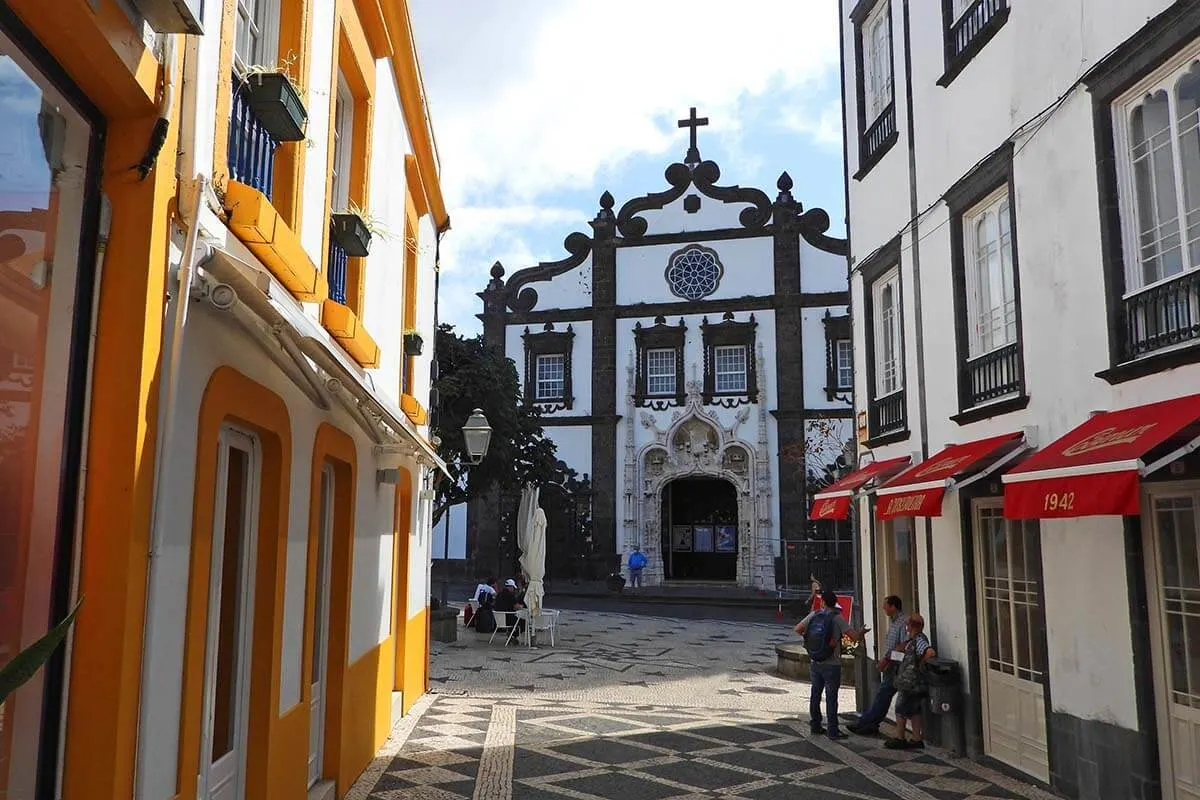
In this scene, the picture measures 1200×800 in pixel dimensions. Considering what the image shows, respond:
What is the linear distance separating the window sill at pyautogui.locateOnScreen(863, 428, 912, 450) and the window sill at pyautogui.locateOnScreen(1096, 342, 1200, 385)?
3.64 metres

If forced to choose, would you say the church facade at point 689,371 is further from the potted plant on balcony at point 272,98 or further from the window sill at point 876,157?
the potted plant on balcony at point 272,98

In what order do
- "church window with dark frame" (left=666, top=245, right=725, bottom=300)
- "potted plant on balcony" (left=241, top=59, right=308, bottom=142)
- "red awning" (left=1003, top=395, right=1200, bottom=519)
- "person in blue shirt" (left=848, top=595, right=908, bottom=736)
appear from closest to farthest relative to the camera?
"potted plant on balcony" (left=241, top=59, right=308, bottom=142)
"red awning" (left=1003, top=395, right=1200, bottom=519)
"person in blue shirt" (left=848, top=595, right=908, bottom=736)
"church window with dark frame" (left=666, top=245, right=725, bottom=300)

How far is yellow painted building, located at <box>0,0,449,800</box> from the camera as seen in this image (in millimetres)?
2719

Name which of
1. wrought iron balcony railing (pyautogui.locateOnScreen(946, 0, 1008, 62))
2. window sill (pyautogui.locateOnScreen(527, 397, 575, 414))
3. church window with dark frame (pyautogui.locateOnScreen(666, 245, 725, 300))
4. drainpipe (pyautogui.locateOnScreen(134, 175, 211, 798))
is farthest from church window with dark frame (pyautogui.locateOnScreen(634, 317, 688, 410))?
drainpipe (pyautogui.locateOnScreen(134, 175, 211, 798))

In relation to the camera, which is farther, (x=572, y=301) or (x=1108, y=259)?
(x=572, y=301)

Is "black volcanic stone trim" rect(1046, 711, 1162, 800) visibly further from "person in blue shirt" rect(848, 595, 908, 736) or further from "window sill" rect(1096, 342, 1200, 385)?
"window sill" rect(1096, 342, 1200, 385)

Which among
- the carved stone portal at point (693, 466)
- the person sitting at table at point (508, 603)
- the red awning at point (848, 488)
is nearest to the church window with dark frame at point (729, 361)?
the carved stone portal at point (693, 466)

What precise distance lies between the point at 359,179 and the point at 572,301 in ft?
79.5

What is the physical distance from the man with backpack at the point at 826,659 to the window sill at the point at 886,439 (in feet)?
6.74

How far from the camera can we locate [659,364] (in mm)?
29922

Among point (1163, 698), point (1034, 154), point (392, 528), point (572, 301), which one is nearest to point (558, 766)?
point (392, 528)

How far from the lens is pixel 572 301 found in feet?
102

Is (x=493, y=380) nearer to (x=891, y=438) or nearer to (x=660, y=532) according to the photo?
(x=891, y=438)

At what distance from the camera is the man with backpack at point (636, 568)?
27.6 m
